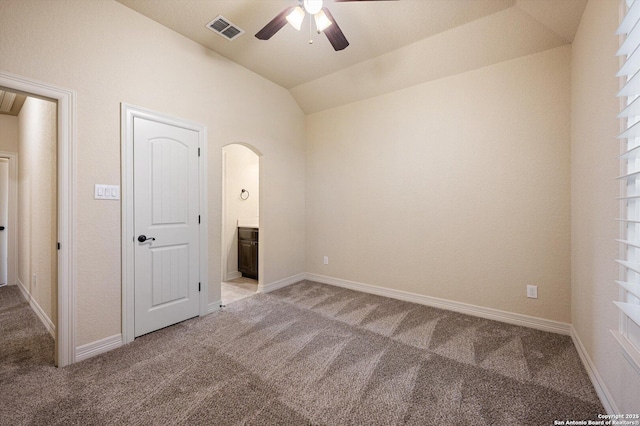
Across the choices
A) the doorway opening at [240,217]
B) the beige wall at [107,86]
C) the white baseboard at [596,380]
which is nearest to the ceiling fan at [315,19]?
the beige wall at [107,86]

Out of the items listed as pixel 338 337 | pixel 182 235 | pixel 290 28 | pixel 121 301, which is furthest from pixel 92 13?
pixel 338 337

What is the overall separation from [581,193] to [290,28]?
3074mm

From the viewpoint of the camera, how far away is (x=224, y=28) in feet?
8.81

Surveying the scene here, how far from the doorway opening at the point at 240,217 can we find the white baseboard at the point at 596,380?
12.6ft

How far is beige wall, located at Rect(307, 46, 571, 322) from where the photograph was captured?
8.57 ft

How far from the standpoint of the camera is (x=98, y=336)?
223 centimetres

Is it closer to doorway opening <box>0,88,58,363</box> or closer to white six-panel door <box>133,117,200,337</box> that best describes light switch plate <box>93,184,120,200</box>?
white six-panel door <box>133,117,200,337</box>

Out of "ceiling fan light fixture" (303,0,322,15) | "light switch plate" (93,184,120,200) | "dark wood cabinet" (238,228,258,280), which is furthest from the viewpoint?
"dark wood cabinet" (238,228,258,280)

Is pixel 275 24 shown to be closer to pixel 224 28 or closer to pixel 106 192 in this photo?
pixel 224 28

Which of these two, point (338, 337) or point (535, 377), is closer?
point (535, 377)

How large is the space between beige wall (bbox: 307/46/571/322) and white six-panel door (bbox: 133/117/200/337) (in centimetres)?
205

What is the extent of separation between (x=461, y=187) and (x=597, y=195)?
1.30m

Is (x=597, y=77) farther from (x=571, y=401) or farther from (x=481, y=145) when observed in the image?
(x=571, y=401)

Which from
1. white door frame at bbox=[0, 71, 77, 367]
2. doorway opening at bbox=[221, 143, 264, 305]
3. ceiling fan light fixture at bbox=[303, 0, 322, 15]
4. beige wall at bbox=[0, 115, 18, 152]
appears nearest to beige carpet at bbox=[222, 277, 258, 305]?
doorway opening at bbox=[221, 143, 264, 305]
